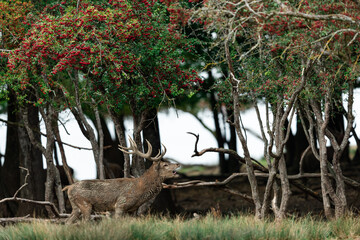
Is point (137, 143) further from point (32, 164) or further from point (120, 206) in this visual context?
point (32, 164)

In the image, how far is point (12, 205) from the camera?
814 inches

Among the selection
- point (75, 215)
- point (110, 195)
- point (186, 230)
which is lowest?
point (186, 230)

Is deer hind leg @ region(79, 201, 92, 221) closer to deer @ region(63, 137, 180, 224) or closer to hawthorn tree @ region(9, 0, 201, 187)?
deer @ region(63, 137, 180, 224)

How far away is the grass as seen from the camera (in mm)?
10336

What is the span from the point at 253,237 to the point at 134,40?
19.0ft

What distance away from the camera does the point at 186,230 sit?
1099 centimetres

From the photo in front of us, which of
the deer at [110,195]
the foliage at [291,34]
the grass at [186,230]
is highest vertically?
the foliage at [291,34]

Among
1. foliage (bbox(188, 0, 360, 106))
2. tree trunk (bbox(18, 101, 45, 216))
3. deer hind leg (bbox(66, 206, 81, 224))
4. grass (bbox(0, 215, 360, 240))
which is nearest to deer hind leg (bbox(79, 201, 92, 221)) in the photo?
deer hind leg (bbox(66, 206, 81, 224))

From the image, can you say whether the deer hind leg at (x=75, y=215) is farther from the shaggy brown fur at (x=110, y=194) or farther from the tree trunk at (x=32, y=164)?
the tree trunk at (x=32, y=164)

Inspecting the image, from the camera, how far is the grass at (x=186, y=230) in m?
10.3

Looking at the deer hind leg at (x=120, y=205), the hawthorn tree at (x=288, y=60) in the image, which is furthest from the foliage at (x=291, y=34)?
the deer hind leg at (x=120, y=205)

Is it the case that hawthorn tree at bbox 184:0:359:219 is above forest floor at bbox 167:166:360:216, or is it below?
above

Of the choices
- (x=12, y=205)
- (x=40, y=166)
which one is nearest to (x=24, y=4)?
(x=40, y=166)

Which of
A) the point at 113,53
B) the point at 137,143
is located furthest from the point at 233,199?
the point at 113,53
